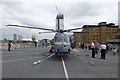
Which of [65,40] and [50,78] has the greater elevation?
[65,40]

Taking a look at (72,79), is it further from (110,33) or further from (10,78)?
(110,33)

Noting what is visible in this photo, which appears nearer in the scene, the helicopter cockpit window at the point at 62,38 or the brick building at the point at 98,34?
the helicopter cockpit window at the point at 62,38

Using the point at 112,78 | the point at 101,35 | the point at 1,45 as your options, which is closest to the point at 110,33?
the point at 101,35

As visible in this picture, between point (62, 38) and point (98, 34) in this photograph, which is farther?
point (98, 34)

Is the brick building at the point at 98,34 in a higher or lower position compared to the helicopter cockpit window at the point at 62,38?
higher

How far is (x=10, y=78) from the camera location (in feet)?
33.9

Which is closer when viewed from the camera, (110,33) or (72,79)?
(72,79)

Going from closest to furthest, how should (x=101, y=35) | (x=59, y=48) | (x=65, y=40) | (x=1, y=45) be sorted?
(x=59, y=48) → (x=65, y=40) → (x=1, y=45) → (x=101, y=35)

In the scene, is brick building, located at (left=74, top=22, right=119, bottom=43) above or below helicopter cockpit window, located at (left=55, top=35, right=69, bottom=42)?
above

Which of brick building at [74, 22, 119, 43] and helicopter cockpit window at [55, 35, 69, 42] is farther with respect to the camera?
brick building at [74, 22, 119, 43]

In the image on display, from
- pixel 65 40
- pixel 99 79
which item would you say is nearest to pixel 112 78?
pixel 99 79

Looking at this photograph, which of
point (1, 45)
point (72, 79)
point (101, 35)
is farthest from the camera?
point (101, 35)

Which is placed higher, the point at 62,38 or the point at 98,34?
the point at 98,34

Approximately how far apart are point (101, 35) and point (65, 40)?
86.8 metres
